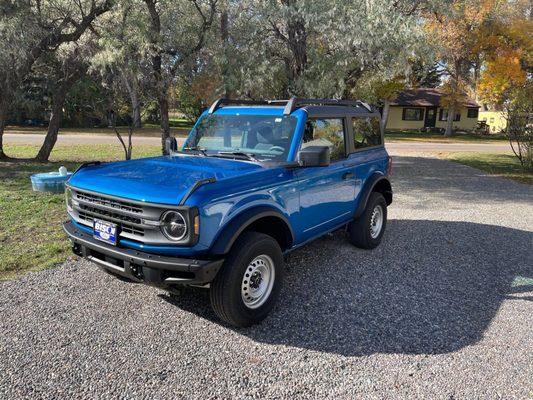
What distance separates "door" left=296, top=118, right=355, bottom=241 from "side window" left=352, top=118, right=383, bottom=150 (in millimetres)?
333

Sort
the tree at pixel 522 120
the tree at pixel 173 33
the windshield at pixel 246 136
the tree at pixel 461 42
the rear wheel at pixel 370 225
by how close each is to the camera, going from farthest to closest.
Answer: the tree at pixel 461 42 < the tree at pixel 522 120 < the tree at pixel 173 33 < the rear wheel at pixel 370 225 < the windshield at pixel 246 136

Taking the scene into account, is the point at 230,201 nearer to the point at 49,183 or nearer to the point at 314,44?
the point at 49,183

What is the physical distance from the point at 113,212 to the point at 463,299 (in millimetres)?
3557

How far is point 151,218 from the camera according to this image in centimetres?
322

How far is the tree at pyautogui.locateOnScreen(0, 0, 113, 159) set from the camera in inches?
384

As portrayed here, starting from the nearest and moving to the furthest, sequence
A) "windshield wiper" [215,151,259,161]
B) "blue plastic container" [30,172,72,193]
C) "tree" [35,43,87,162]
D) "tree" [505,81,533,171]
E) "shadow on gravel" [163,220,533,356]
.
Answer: "shadow on gravel" [163,220,533,356] < "windshield wiper" [215,151,259,161] < "blue plastic container" [30,172,72,193] < "tree" [35,43,87,162] < "tree" [505,81,533,171]

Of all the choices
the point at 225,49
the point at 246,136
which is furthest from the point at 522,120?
the point at 246,136

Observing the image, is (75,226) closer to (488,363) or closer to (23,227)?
(23,227)

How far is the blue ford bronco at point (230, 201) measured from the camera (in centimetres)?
321

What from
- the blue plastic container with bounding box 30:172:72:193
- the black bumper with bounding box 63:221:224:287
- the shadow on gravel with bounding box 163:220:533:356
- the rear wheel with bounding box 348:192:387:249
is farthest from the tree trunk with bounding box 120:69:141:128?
the black bumper with bounding box 63:221:224:287

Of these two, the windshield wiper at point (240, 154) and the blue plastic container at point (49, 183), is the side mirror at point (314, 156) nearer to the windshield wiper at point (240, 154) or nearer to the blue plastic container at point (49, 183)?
the windshield wiper at point (240, 154)

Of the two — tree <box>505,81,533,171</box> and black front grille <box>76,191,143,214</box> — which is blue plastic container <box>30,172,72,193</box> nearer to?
black front grille <box>76,191,143,214</box>

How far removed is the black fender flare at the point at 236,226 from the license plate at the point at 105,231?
84cm

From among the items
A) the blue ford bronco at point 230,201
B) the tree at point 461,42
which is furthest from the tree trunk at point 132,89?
the tree at point 461,42
